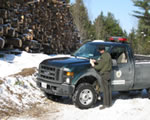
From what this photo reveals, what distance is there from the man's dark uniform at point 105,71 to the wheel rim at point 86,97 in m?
0.45

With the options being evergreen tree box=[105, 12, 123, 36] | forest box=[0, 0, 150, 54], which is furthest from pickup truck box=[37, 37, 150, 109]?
evergreen tree box=[105, 12, 123, 36]

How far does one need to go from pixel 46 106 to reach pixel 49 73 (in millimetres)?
991

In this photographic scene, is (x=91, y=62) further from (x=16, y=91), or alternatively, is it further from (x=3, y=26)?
(x=3, y=26)

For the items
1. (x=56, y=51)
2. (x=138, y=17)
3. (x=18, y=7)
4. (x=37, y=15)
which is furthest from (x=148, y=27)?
(x=18, y=7)

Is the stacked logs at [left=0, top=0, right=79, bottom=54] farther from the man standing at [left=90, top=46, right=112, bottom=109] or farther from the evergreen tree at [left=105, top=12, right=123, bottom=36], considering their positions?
the evergreen tree at [left=105, top=12, right=123, bottom=36]

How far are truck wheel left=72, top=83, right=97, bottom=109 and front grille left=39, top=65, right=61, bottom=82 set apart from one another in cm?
67

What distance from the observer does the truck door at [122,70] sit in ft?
24.3

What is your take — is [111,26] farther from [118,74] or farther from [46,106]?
[46,106]

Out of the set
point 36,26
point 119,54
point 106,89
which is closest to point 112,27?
point 36,26

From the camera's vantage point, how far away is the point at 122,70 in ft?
24.6

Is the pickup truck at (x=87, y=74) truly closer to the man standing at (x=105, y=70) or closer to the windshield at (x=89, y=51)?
the windshield at (x=89, y=51)

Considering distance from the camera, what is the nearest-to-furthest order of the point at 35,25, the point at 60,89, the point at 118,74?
the point at 60,89, the point at 118,74, the point at 35,25

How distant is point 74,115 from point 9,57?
24.4 ft

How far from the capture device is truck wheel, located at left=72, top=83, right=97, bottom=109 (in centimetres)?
667
